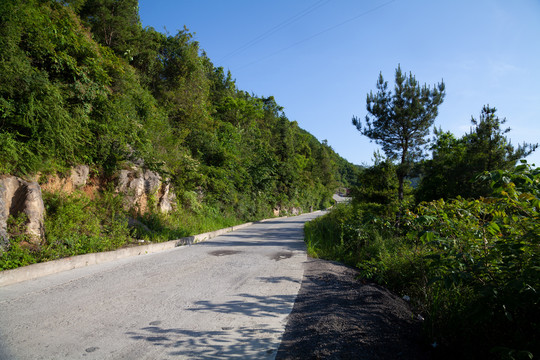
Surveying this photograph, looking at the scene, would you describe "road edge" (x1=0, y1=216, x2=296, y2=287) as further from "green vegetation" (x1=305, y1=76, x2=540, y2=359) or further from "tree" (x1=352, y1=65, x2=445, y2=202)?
"tree" (x1=352, y1=65, x2=445, y2=202)

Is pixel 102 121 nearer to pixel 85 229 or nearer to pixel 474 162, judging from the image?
pixel 85 229

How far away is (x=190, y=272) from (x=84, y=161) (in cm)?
575

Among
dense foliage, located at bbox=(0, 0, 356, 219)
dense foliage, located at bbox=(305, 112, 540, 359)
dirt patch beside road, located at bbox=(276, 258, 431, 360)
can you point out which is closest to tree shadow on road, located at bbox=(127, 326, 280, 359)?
dirt patch beside road, located at bbox=(276, 258, 431, 360)

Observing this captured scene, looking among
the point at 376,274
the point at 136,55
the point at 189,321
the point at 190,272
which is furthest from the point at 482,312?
the point at 136,55

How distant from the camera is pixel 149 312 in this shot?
3896 mm

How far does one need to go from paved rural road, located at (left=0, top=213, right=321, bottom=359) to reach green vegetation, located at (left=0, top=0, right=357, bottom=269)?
157 cm

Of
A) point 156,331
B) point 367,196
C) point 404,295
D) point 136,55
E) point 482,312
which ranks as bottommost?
point 404,295

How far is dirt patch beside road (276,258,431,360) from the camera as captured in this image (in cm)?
291

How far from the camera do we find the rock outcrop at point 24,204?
5.98 m

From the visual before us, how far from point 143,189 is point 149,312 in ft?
26.0

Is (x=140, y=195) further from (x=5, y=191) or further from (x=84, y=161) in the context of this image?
(x=5, y=191)

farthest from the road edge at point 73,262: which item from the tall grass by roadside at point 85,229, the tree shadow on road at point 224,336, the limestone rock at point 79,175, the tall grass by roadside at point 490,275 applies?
the tall grass by roadside at point 490,275

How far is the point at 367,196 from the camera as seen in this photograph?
699 inches

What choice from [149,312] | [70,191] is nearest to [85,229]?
[70,191]
